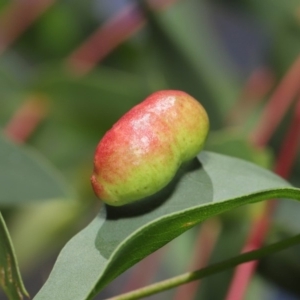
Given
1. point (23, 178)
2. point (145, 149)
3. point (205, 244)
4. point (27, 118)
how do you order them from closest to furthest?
point (145, 149) → point (23, 178) → point (205, 244) → point (27, 118)

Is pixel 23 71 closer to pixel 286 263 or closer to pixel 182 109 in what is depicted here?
pixel 286 263

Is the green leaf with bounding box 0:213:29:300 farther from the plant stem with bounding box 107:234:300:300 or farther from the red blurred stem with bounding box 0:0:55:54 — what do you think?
the red blurred stem with bounding box 0:0:55:54

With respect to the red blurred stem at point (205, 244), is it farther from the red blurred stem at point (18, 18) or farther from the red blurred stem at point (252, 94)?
the red blurred stem at point (18, 18)

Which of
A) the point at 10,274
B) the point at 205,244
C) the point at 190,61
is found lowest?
the point at 205,244

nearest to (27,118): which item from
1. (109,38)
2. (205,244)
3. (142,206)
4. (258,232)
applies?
(109,38)

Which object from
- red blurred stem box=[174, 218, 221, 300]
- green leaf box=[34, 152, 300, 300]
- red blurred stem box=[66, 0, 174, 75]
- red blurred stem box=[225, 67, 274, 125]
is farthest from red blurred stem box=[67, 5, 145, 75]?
green leaf box=[34, 152, 300, 300]

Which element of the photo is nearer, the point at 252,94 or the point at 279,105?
the point at 279,105

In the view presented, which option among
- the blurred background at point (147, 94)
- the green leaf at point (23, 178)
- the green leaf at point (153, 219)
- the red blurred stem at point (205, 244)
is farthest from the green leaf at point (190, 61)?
the green leaf at point (153, 219)

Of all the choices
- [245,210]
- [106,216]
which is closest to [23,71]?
[245,210]

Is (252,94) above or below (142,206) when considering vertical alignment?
below

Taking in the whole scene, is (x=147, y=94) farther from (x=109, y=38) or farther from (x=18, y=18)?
(x=18, y=18)
